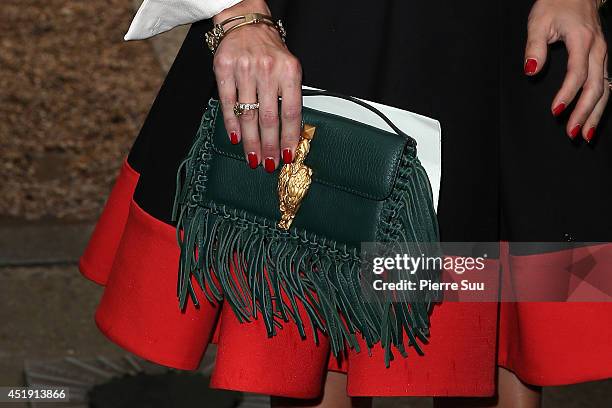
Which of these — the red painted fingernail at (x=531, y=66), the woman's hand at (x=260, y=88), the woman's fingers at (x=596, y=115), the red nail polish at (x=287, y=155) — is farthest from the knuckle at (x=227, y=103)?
the woman's fingers at (x=596, y=115)

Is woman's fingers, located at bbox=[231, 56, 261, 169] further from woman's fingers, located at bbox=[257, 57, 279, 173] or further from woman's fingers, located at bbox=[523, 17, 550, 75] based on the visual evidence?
woman's fingers, located at bbox=[523, 17, 550, 75]

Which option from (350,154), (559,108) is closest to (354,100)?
(350,154)

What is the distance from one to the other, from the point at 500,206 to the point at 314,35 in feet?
1.35

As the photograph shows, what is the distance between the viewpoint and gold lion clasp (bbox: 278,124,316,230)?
5.56 ft

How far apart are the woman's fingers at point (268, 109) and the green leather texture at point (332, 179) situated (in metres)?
0.04

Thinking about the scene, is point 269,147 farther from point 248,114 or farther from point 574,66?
point 574,66

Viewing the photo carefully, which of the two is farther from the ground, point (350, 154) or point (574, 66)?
point (574, 66)

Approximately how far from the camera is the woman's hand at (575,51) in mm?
1712

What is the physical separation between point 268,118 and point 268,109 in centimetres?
1

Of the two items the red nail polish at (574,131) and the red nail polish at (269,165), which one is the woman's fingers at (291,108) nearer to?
the red nail polish at (269,165)

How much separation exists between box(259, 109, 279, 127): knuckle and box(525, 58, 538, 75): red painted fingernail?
39 cm

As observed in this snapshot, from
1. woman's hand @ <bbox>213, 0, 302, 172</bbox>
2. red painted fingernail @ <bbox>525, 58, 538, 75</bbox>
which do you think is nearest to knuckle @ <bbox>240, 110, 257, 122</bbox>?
woman's hand @ <bbox>213, 0, 302, 172</bbox>

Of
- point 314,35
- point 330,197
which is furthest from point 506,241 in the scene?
point 314,35

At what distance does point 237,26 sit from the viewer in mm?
1682
